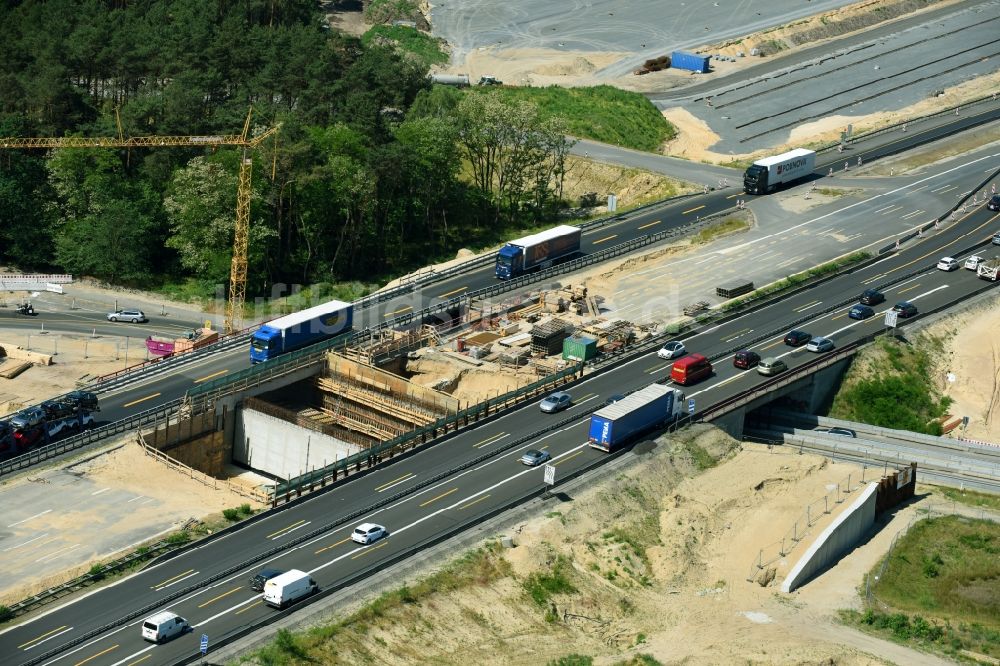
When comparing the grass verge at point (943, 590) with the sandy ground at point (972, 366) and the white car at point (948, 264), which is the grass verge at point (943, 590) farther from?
the white car at point (948, 264)

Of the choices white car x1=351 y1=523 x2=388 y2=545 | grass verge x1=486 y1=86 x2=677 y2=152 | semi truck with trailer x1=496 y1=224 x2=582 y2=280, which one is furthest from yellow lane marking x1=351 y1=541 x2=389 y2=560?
grass verge x1=486 y1=86 x2=677 y2=152

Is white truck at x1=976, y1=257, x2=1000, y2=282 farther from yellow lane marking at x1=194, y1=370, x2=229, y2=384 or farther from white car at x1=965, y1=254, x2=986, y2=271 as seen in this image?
yellow lane marking at x1=194, y1=370, x2=229, y2=384

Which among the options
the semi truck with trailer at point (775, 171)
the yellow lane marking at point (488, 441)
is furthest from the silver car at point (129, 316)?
the semi truck with trailer at point (775, 171)

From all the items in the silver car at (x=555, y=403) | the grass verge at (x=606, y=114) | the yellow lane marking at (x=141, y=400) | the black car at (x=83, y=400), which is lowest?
the yellow lane marking at (x=141, y=400)

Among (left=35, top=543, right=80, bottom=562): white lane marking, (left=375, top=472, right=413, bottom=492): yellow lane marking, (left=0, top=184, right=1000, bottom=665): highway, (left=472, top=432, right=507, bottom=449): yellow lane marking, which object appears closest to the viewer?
(left=0, top=184, right=1000, bottom=665): highway

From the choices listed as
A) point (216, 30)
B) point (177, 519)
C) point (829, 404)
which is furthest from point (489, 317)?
point (216, 30)
